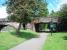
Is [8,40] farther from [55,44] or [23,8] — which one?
[23,8]

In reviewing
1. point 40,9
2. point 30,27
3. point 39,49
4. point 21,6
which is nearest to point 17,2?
point 21,6

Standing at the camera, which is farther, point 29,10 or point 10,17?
point 10,17

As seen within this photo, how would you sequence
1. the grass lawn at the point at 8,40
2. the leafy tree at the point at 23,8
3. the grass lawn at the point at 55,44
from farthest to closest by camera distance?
the leafy tree at the point at 23,8
the grass lawn at the point at 8,40
the grass lawn at the point at 55,44

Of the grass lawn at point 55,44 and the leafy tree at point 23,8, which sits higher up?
the leafy tree at point 23,8

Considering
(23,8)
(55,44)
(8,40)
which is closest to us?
(55,44)

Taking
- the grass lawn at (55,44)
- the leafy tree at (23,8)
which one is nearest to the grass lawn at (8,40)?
the grass lawn at (55,44)

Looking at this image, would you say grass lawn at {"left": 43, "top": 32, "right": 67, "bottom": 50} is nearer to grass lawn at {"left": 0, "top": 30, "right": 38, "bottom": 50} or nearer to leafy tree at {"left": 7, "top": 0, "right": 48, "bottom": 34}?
grass lawn at {"left": 0, "top": 30, "right": 38, "bottom": 50}

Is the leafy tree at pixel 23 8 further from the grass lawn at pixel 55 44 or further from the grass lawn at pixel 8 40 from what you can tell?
the grass lawn at pixel 55 44

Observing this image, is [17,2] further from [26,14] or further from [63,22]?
[63,22]

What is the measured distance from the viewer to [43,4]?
120ft

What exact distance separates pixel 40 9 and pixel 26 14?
8.87 feet

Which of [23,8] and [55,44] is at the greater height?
[23,8]

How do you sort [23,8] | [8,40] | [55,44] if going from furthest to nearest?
1. [23,8]
2. [8,40]
3. [55,44]

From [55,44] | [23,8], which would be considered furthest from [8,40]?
[23,8]
